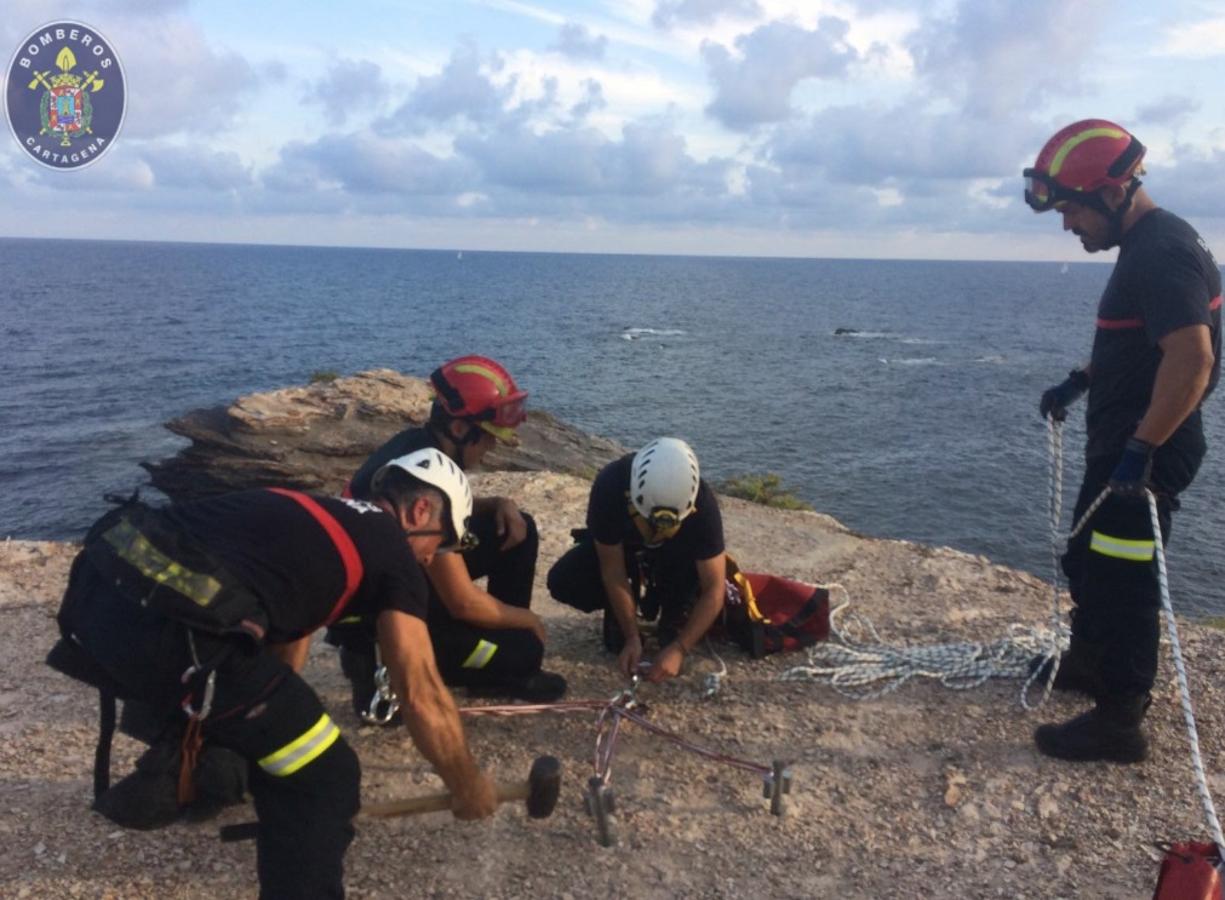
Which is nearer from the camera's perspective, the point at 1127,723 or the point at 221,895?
the point at 221,895

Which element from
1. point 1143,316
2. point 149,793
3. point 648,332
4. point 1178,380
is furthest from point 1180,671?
point 648,332

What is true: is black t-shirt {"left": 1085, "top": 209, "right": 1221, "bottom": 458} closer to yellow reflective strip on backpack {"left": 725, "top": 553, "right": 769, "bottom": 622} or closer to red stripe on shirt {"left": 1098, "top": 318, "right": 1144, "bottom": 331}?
red stripe on shirt {"left": 1098, "top": 318, "right": 1144, "bottom": 331}

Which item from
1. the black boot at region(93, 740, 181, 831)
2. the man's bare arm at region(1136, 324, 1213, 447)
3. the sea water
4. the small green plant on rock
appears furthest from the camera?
the sea water

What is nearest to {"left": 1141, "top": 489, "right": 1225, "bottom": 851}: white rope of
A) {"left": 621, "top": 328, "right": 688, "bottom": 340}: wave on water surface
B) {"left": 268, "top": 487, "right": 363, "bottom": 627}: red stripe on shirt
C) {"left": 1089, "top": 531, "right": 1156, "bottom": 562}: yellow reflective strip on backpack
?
{"left": 1089, "top": 531, "right": 1156, "bottom": 562}: yellow reflective strip on backpack

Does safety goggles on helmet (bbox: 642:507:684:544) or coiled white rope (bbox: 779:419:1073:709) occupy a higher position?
safety goggles on helmet (bbox: 642:507:684:544)

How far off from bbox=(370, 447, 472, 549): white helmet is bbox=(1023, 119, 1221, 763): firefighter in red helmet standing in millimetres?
2985

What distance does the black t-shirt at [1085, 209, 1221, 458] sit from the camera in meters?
4.30

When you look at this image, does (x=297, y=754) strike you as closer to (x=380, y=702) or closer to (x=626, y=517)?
(x=380, y=702)

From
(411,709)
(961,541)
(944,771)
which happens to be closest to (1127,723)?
(944,771)

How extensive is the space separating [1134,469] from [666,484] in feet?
7.31

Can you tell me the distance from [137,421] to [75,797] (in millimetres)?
30227

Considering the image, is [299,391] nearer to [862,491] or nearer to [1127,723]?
[862,491]

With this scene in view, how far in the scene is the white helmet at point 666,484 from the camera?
5059 mm

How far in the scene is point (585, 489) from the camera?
11172mm
